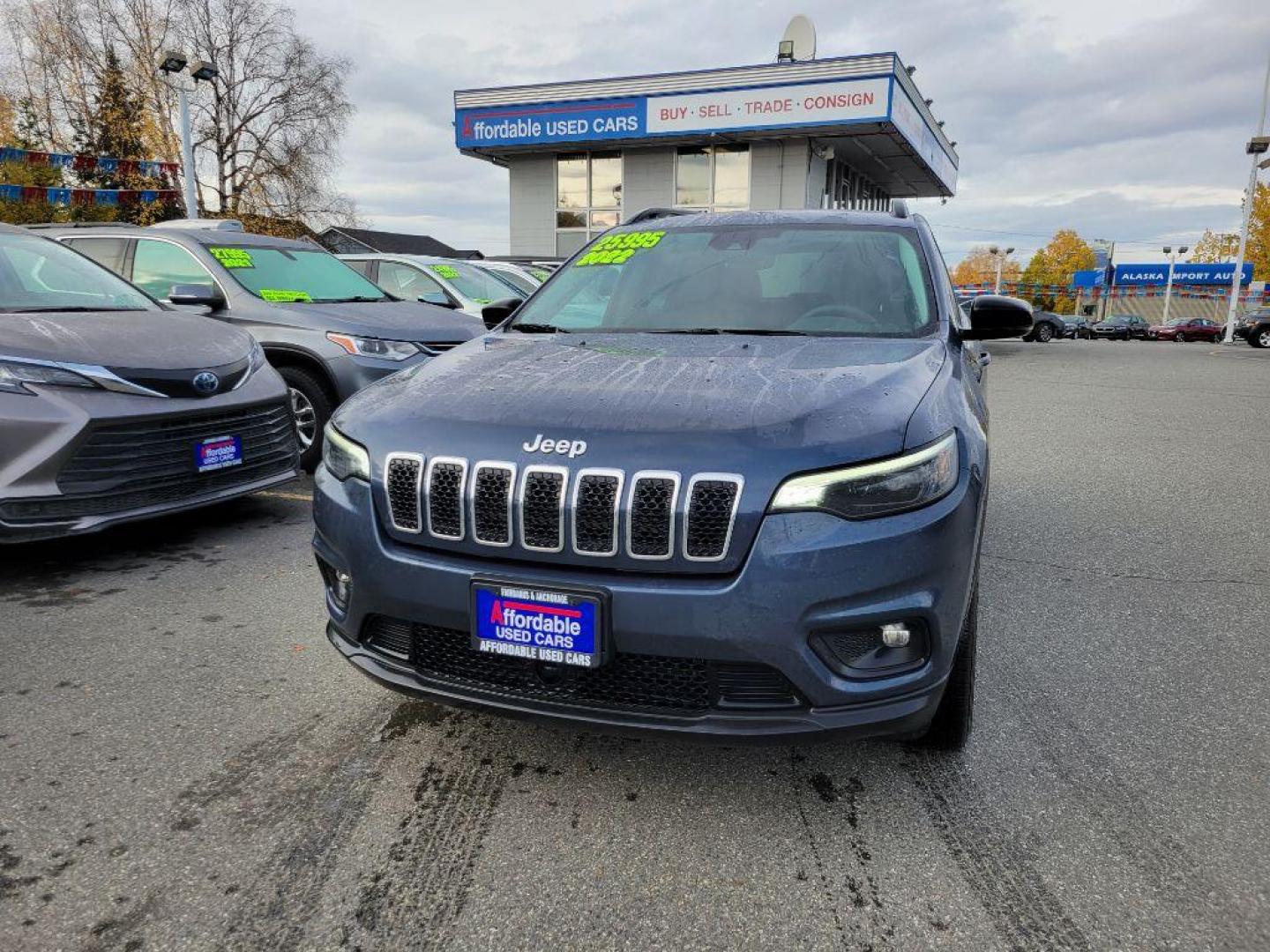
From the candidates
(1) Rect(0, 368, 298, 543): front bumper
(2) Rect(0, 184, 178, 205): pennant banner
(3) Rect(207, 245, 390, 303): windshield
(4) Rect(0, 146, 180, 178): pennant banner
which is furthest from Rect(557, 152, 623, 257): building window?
(1) Rect(0, 368, 298, 543): front bumper

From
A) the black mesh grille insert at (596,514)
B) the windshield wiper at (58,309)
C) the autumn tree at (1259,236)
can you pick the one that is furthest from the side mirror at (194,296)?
the autumn tree at (1259,236)

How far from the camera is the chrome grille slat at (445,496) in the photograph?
6.73ft

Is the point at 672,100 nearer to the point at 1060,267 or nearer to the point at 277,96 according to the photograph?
the point at 277,96

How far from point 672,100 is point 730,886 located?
2213cm

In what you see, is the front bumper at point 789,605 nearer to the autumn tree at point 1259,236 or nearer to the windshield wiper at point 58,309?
the windshield wiper at point 58,309

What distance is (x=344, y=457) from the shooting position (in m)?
2.32

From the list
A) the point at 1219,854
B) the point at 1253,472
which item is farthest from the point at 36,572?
the point at 1253,472

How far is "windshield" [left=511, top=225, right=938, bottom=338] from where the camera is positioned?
10.1 ft

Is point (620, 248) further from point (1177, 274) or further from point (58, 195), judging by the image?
point (1177, 274)

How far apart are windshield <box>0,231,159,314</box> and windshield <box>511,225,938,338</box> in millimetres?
2940

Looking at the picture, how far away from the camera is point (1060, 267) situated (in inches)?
3713

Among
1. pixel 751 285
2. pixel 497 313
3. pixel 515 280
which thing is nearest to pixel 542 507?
pixel 751 285

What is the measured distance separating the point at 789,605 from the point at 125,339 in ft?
13.0

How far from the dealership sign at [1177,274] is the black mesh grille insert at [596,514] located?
8201 cm
